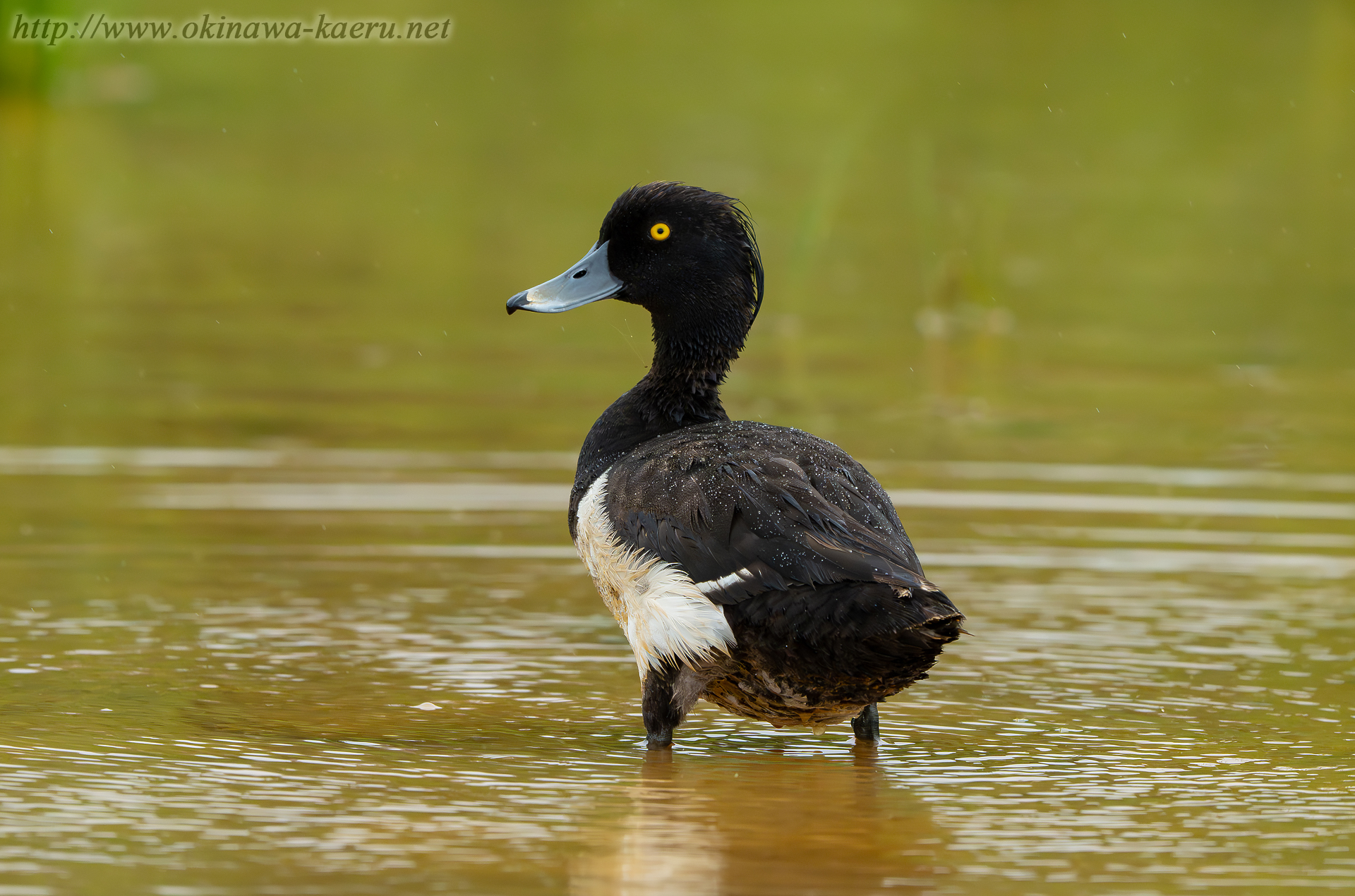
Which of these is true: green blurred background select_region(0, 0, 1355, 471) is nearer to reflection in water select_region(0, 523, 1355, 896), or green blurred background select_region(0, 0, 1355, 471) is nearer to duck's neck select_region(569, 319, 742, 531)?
reflection in water select_region(0, 523, 1355, 896)

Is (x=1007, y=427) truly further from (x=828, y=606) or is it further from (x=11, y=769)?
(x=11, y=769)

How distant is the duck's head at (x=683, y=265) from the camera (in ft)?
23.3

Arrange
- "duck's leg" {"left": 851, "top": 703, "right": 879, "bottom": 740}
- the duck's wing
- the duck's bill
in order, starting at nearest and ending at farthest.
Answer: the duck's wing
"duck's leg" {"left": 851, "top": 703, "right": 879, "bottom": 740}
the duck's bill

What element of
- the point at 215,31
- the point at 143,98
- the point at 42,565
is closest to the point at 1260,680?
the point at 42,565

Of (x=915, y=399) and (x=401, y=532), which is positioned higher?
(x=915, y=399)

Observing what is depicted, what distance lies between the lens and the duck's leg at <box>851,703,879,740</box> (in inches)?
249

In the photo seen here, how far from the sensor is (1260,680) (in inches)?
272

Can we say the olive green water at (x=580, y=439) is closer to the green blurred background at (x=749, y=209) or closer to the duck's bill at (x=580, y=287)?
the green blurred background at (x=749, y=209)

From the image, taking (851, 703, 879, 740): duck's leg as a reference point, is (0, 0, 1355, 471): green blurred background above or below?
above

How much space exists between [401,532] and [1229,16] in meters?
23.0

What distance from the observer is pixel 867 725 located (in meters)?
6.34

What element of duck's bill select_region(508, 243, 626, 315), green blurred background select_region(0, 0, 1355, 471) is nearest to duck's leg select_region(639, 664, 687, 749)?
duck's bill select_region(508, 243, 626, 315)

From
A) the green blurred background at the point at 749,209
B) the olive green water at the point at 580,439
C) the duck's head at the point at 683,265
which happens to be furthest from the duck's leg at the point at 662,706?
the green blurred background at the point at 749,209

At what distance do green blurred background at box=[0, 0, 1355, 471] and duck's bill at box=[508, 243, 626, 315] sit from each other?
138 inches
